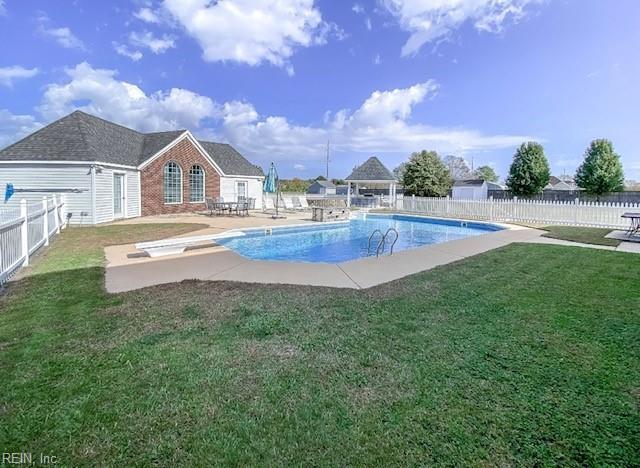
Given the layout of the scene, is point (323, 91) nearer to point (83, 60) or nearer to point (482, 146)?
point (83, 60)

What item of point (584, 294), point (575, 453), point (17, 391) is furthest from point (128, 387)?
point (584, 294)

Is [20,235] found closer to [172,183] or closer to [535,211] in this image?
[172,183]

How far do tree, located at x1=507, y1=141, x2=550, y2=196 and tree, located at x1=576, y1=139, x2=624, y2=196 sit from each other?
2.94 metres

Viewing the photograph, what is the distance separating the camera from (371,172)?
2988cm

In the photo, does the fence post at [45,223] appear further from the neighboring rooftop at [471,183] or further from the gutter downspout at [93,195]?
the neighboring rooftop at [471,183]

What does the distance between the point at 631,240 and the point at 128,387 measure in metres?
14.7

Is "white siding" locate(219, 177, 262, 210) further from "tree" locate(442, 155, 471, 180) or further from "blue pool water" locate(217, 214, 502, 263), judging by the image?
"tree" locate(442, 155, 471, 180)

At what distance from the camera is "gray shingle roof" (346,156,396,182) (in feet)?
95.8

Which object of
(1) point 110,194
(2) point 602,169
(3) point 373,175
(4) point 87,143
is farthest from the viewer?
(3) point 373,175

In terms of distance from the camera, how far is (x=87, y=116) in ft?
61.2

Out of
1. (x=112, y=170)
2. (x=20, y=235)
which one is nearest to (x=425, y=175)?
(x=112, y=170)

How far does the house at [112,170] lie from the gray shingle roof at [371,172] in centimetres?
996

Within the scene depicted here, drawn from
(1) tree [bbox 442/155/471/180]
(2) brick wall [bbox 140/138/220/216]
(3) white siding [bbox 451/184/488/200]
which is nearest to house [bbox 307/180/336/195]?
(3) white siding [bbox 451/184/488/200]

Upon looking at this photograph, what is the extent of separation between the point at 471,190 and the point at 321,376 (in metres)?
39.4
